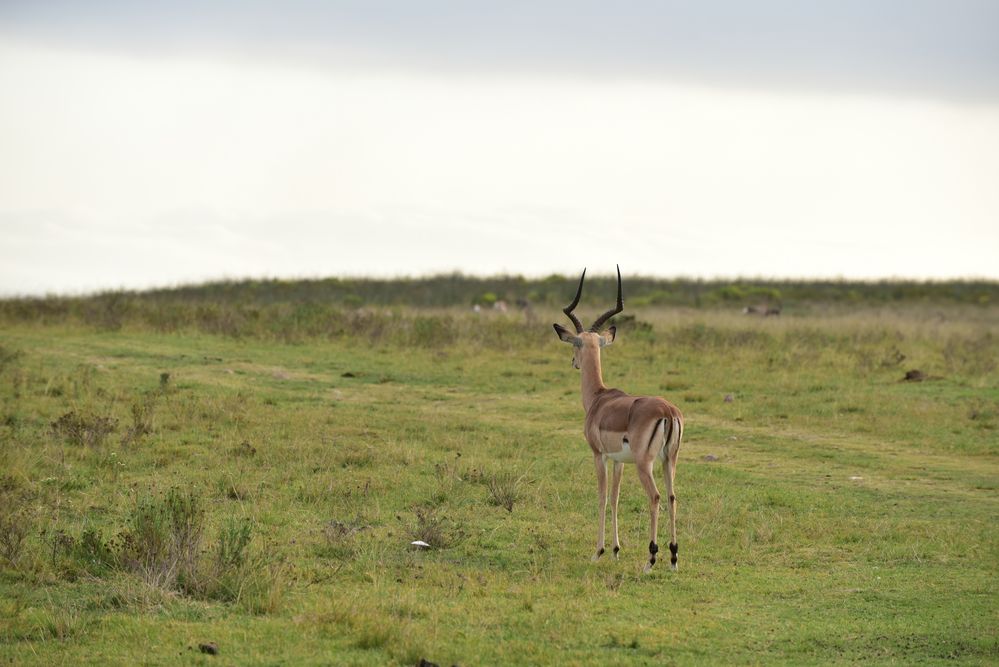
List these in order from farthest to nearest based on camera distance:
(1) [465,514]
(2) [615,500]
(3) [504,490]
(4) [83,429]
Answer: (4) [83,429] < (3) [504,490] < (1) [465,514] < (2) [615,500]

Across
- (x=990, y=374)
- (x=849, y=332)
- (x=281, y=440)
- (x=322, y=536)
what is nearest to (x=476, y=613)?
(x=322, y=536)

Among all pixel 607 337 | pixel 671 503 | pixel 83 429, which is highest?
pixel 607 337

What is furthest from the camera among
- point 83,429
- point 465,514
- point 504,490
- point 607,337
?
point 83,429

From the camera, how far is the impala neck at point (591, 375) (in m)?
10.7

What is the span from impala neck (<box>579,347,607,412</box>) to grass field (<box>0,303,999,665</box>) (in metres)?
1.31

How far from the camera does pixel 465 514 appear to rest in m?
11.6

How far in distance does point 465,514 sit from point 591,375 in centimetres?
203

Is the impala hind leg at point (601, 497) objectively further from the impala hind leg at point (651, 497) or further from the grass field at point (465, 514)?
the impala hind leg at point (651, 497)

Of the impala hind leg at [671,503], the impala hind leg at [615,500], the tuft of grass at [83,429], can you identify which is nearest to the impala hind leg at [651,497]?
the impala hind leg at [671,503]

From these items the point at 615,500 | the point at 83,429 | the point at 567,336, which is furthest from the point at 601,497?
the point at 83,429

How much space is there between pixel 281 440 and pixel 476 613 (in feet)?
24.0

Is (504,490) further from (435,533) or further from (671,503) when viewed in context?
(671,503)

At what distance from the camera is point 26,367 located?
19.9 m

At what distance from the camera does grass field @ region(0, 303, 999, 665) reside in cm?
759
